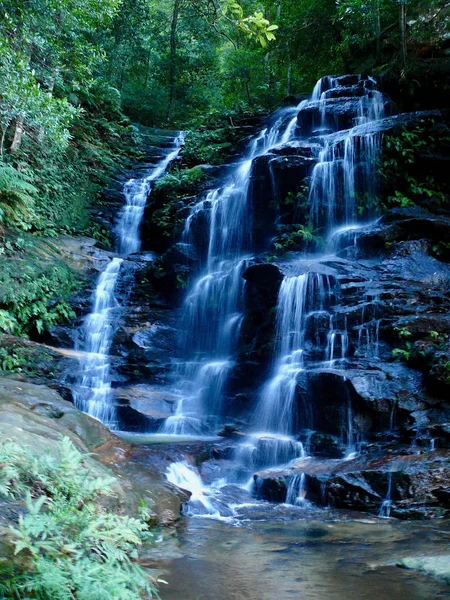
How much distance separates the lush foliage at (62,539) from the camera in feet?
8.86

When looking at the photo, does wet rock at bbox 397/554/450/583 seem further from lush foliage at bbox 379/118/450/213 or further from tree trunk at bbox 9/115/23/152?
tree trunk at bbox 9/115/23/152

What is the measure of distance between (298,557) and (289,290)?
20.9 feet

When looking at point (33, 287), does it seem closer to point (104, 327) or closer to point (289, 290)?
point (104, 327)

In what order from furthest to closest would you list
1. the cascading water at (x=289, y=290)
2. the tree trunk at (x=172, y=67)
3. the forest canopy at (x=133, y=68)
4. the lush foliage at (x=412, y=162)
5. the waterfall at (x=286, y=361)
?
the tree trunk at (x=172, y=67)
the lush foliage at (x=412, y=162)
the forest canopy at (x=133, y=68)
the waterfall at (x=286, y=361)
the cascading water at (x=289, y=290)

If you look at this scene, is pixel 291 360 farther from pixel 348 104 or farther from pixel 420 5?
pixel 420 5

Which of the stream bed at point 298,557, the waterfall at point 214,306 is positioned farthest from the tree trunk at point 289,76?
the stream bed at point 298,557

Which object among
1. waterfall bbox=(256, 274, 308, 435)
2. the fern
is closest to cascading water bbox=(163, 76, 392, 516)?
waterfall bbox=(256, 274, 308, 435)

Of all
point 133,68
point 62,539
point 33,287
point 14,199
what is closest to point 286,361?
point 33,287

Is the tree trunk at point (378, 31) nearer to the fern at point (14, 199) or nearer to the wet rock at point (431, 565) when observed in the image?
the fern at point (14, 199)

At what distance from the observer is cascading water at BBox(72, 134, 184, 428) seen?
10.6 meters

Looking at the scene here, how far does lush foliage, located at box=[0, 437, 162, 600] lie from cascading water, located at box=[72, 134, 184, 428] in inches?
254

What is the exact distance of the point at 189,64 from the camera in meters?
26.5

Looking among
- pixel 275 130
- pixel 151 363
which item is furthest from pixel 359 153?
pixel 151 363

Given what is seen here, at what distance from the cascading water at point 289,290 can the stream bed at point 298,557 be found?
1152 millimetres
